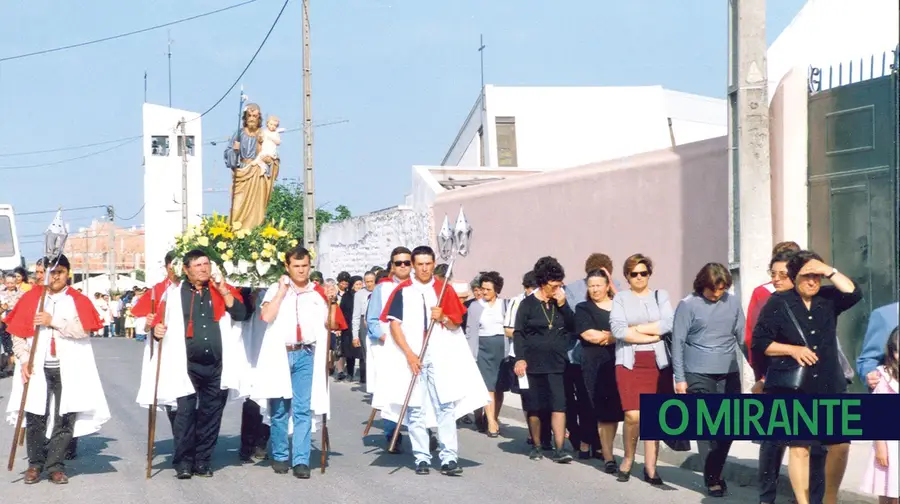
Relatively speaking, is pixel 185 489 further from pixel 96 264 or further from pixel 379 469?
pixel 96 264

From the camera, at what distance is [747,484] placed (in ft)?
33.1

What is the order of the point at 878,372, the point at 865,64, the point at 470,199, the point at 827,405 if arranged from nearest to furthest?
the point at 827,405 < the point at 878,372 < the point at 865,64 < the point at 470,199

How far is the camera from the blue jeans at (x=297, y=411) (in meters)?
10.5

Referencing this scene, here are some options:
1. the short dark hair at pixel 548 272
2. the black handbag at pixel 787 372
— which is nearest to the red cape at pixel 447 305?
the short dark hair at pixel 548 272

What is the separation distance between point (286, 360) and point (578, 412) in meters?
2.98

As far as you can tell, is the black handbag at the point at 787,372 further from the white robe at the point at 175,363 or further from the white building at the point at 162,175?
the white building at the point at 162,175

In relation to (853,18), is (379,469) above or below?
below

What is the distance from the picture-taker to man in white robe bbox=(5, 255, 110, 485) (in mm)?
10195

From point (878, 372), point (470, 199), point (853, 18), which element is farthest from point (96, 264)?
point (878, 372)

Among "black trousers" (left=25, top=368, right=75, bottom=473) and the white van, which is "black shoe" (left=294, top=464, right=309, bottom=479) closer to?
"black trousers" (left=25, top=368, right=75, bottom=473)

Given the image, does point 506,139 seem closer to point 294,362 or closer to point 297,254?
point 297,254

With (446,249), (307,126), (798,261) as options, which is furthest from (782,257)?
(307,126)

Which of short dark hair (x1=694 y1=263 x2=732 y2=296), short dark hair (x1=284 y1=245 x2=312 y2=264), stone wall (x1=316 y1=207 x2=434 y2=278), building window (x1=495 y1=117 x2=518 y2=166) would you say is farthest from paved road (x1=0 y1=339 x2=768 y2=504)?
building window (x1=495 y1=117 x2=518 y2=166)

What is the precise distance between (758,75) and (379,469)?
6.03m
